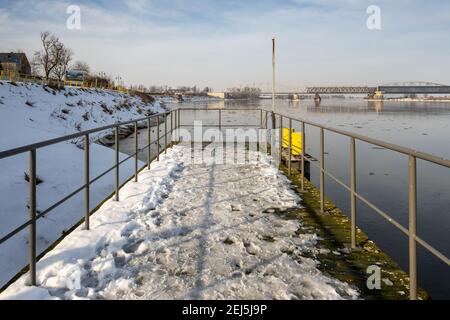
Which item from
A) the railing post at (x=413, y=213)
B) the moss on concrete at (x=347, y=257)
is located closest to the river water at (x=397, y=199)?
the moss on concrete at (x=347, y=257)

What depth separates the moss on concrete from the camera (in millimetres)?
3076

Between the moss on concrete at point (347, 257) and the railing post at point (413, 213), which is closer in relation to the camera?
the railing post at point (413, 213)

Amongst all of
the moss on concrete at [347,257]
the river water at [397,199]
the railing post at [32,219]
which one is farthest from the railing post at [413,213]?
the river water at [397,199]

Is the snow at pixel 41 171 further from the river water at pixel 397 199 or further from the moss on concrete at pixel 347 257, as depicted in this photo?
the river water at pixel 397 199

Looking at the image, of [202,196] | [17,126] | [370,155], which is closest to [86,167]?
[202,196]

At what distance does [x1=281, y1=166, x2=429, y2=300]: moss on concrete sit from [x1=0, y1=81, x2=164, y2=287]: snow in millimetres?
4710

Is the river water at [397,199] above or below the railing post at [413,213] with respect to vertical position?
below

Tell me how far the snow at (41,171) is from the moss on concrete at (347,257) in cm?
471

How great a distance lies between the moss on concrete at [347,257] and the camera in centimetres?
308

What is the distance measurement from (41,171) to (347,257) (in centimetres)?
916

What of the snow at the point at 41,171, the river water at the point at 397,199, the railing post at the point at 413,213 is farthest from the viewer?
the snow at the point at 41,171

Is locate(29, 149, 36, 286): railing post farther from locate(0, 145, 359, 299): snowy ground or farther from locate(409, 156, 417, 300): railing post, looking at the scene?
locate(409, 156, 417, 300): railing post

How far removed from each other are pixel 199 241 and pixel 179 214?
96cm

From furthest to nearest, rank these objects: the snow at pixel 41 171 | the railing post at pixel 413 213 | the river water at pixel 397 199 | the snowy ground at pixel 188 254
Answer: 1. the snow at pixel 41 171
2. the river water at pixel 397 199
3. the snowy ground at pixel 188 254
4. the railing post at pixel 413 213
